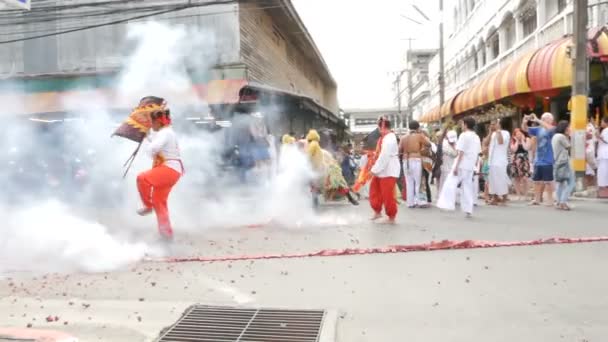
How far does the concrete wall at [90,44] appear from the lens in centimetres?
1683

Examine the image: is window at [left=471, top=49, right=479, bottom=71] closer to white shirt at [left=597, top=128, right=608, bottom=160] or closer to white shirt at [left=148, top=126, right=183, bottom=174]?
white shirt at [left=597, top=128, right=608, bottom=160]

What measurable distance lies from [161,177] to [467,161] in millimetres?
5234

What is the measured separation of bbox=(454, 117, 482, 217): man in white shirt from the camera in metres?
9.46

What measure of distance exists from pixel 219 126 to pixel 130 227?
4.81 m

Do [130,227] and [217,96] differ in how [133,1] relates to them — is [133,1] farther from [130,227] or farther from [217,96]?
[130,227]

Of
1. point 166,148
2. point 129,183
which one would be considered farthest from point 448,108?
point 166,148

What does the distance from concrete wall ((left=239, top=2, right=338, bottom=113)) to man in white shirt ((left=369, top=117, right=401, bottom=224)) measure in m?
9.03

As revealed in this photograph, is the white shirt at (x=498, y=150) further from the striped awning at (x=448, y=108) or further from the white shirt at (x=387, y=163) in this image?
the striped awning at (x=448, y=108)

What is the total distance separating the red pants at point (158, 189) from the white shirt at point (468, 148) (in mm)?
4946

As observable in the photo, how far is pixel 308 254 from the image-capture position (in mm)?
6332

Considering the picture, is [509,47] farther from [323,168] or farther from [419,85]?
[419,85]

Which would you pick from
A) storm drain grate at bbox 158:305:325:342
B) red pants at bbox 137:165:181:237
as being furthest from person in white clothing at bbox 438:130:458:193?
storm drain grate at bbox 158:305:325:342

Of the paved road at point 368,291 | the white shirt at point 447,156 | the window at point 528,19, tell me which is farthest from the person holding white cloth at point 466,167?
the window at point 528,19

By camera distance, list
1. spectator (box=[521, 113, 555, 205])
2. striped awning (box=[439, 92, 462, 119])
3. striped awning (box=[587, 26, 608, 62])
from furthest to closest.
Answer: striped awning (box=[439, 92, 462, 119]) < striped awning (box=[587, 26, 608, 62]) < spectator (box=[521, 113, 555, 205])
